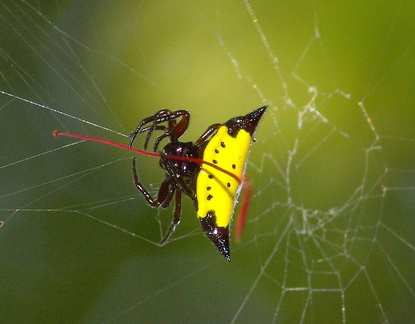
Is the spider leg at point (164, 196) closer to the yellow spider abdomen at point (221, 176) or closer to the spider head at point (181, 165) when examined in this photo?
the spider head at point (181, 165)

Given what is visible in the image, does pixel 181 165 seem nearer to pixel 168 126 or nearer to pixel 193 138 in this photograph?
pixel 168 126

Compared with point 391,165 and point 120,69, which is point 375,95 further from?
point 120,69

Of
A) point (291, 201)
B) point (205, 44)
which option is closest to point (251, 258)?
point (291, 201)

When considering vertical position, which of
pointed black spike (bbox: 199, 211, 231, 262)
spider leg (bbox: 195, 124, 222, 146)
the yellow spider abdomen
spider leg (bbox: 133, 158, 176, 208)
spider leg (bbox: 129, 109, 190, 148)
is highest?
spider leg (bbox: 129, 109, 190, 148)

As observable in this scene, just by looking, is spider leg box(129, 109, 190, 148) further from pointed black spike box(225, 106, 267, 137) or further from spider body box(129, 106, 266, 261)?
pointed black spike box(225, 106, 267, 137)

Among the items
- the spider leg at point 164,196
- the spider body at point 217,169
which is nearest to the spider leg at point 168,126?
the spider body at point 217,169

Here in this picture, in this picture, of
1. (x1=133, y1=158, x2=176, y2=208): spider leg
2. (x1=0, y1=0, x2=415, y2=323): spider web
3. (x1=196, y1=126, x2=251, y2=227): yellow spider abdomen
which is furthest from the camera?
(x1=0, y1=0, x2=415, y2=323): spider web

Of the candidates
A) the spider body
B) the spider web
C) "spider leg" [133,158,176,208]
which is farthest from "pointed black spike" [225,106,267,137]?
the spider web

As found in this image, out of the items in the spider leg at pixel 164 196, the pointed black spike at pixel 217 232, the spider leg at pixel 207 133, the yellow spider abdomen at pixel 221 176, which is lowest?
the pointed black spike at pixel 217 232

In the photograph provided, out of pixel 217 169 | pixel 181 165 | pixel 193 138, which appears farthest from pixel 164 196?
pixel 193 138
